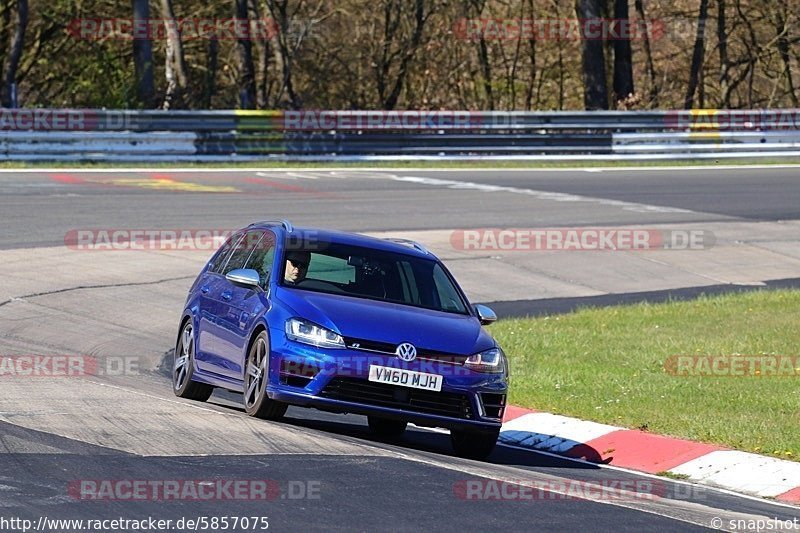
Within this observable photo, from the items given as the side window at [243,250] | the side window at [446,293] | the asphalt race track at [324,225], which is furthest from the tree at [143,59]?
the side window at [446,293]

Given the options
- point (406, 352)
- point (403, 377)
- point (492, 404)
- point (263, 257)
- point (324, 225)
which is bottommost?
point (324, 225)

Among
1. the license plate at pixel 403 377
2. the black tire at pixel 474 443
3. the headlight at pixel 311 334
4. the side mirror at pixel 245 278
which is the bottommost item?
the black tire at pixel 474 443

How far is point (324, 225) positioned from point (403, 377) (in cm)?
1277

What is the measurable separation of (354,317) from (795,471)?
3.14 meters

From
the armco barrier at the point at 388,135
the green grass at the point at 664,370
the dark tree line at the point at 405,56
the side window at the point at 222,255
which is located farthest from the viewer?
the dark tree line at the point at 405,56

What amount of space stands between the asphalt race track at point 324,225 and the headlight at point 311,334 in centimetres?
61

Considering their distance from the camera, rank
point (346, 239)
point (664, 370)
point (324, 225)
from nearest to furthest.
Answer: point (346, 239), point (664, 370), point (324, 225)

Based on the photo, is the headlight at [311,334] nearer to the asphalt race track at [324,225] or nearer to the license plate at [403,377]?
the license plate at [403,377]

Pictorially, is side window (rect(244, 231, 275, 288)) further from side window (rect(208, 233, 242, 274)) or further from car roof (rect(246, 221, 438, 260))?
side window (rect(208, 233, 242, 274))

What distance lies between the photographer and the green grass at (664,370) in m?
11.3

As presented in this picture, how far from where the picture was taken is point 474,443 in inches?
397

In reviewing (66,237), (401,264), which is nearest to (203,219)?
(66,237)

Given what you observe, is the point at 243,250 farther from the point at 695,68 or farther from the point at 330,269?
the point at 695,68

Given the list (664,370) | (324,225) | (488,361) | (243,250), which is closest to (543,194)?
(324,225)
